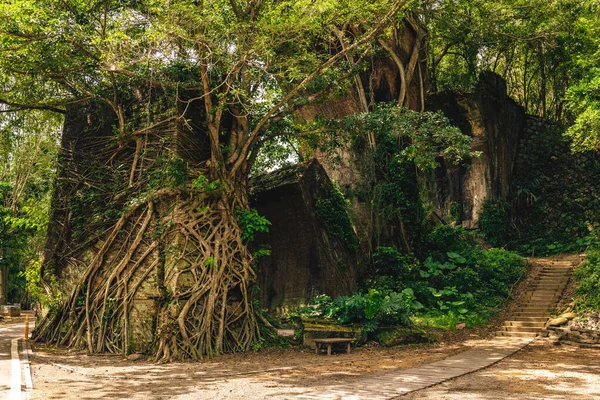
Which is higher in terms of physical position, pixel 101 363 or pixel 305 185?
pixel 305 185

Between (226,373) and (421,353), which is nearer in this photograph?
(226,373)

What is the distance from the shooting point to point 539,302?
1520 centimetres

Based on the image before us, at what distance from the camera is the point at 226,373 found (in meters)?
8.27

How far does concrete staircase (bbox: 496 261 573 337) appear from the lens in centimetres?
1348

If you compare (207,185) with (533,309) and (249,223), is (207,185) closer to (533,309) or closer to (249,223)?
(249,223)

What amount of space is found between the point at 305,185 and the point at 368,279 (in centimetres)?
359

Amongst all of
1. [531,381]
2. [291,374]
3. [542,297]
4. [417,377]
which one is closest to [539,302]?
[542,297]

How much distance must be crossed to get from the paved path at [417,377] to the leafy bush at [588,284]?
3.29m

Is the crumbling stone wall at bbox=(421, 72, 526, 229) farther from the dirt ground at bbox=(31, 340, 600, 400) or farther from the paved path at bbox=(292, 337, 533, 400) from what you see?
the dirt ground at bbox=(31, 340, 600, 400)

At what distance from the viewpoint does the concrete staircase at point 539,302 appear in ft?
44.2

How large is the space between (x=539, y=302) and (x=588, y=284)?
4.68 feet

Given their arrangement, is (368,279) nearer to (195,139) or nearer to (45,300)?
(195,139)

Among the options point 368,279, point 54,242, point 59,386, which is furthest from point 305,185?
point 59,386

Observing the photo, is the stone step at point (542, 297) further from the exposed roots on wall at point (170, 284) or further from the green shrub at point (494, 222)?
the exposed roots on wall at point (170, 284)
